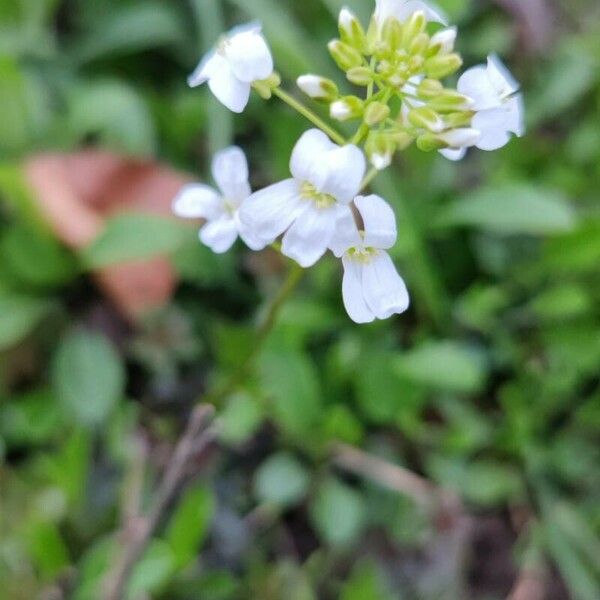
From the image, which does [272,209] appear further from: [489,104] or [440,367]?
[440,367]

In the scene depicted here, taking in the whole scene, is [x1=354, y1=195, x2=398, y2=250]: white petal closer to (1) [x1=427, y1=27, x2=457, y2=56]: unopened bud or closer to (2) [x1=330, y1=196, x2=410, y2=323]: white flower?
(2) [x1=330, y1=196, x2=410, y2=323]: white flower

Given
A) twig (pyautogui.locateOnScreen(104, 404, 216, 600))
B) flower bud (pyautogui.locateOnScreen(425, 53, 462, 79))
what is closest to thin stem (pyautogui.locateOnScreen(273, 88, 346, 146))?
flower bud (pyautogui.locateOnScreen(425, 53, 462, 79))

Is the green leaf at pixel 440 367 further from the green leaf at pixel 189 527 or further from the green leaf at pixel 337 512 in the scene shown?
the green leaf at pixel 189 527

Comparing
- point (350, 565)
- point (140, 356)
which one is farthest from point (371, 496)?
point (140, 356)

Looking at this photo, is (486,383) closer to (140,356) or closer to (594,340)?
(594,340)

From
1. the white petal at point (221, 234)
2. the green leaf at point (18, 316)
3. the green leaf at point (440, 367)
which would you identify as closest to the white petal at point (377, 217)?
the white petal at point (221, 234)

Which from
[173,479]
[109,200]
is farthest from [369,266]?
[109,200]

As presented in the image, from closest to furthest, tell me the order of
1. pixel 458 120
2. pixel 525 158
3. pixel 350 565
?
pixel 458 120
pixel 350 565
pixel 525 158
